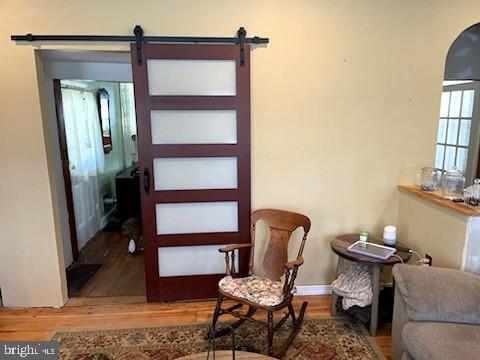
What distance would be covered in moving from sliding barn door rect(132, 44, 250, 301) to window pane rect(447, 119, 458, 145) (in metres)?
2.55

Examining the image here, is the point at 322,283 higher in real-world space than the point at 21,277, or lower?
lower

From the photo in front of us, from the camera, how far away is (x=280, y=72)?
8.23 ft

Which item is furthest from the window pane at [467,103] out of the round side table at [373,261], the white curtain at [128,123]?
the white curtain at [128,123]

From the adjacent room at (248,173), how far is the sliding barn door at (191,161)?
10 millimetres

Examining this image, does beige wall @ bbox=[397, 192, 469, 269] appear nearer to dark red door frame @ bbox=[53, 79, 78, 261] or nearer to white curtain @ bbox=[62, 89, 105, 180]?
dark red door frame @ bbox=[53, 79, 78, 261]

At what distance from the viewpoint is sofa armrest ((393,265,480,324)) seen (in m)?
1.68

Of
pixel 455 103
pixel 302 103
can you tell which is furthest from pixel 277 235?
pixel 455 103

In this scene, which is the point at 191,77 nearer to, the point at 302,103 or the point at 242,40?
the point at 242,40

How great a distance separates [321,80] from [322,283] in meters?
1.66

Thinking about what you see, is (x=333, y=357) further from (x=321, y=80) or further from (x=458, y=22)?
(x=458, y=22)

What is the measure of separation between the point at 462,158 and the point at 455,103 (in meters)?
0.61

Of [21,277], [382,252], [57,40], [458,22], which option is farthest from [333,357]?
[57,40]

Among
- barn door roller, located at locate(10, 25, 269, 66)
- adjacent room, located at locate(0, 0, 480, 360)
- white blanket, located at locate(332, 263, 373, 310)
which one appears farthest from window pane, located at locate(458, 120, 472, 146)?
barn door roller, located at locate(10, 25, 269, 66)

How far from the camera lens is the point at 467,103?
137 inches
